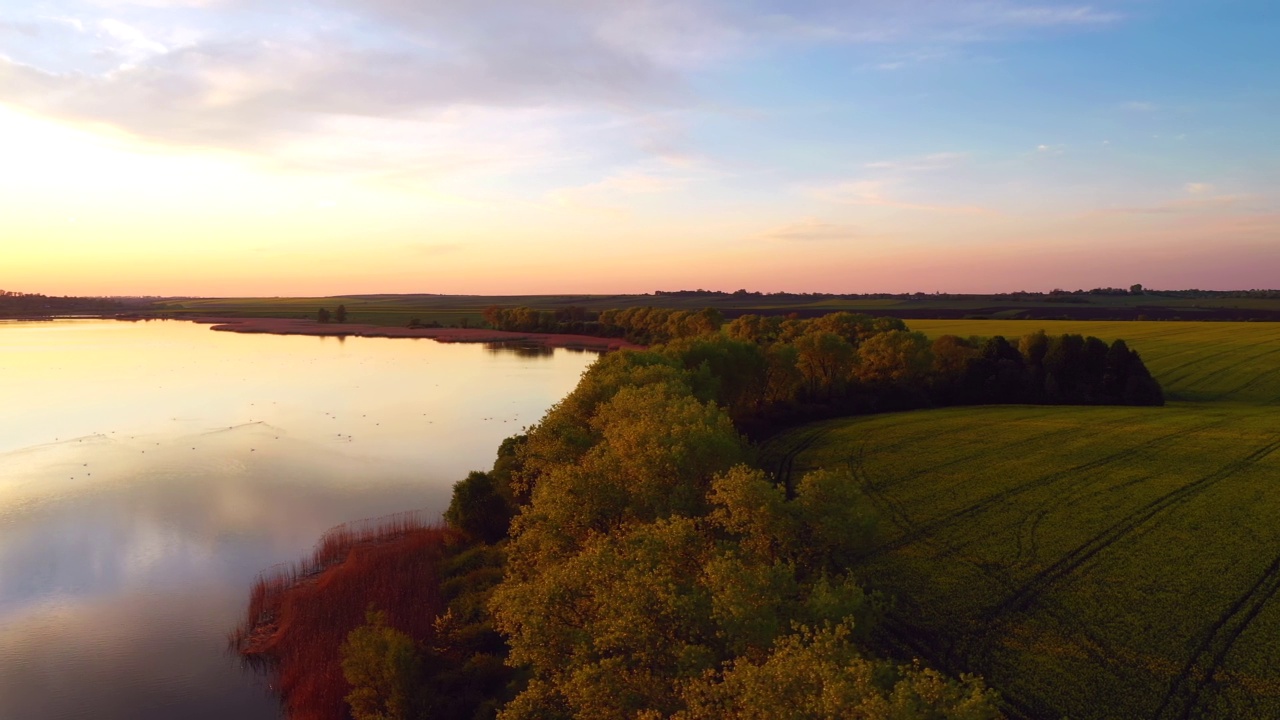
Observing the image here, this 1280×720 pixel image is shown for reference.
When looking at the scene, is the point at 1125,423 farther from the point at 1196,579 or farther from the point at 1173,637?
the point at 1173,637

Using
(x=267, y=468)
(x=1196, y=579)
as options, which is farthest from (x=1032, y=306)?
(x=267, y=468)

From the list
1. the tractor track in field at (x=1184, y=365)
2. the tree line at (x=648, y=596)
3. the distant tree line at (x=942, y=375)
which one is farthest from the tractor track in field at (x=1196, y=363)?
the tree line at (x=648, y=596)


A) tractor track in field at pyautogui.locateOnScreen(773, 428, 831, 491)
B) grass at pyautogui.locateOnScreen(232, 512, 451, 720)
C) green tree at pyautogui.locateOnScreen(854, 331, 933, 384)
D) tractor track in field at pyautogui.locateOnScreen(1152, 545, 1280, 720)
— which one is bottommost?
grass at pyautogui.locateOnScreen(232, 512, 451, 720)

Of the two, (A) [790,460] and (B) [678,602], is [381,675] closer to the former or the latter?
(B) [678,602]

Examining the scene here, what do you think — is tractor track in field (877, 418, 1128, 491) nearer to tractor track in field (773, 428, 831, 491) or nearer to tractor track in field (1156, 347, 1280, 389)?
tractor track in field (773, 428, 831, 491)

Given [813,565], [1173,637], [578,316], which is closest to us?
[813,565]

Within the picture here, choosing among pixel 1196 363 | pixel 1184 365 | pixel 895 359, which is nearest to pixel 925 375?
pixel 895 359

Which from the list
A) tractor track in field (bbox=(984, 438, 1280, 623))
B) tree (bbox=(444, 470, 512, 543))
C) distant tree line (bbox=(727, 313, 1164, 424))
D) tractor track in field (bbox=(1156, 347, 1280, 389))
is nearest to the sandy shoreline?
distant tree line (bbox=(727, 313, 1164, 424))
